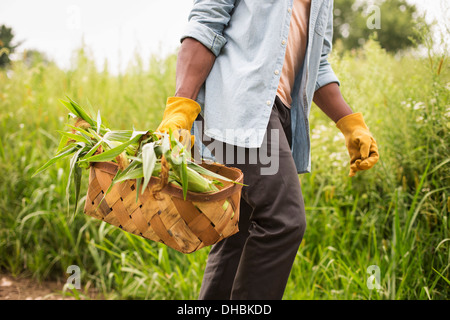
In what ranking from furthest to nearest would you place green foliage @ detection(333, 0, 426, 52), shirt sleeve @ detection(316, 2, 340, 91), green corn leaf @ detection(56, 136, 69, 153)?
green foliage @ detection(333, 0, 426, 52), shirt sleeve @ detection(316, 2, 340, 91), green corn leaf @ detection(56, 136, 69, 153)

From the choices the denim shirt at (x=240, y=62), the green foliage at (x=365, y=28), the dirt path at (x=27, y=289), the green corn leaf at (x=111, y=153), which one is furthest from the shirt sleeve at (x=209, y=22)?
the green foliage at (x=365, y=28)

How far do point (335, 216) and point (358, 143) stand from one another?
3.36 feet

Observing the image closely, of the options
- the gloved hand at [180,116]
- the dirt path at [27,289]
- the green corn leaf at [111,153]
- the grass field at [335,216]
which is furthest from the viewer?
the dirt path at [27,289]

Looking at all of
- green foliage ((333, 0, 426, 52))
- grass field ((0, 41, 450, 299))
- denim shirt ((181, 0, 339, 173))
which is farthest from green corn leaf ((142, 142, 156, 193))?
green foliage ((333, 0, 426, 52))

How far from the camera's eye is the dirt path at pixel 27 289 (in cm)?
246

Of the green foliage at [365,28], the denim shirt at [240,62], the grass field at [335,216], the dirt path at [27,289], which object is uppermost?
the green foliage at [365,28]

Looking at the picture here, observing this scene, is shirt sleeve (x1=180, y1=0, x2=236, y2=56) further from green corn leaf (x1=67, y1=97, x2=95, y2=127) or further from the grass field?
the grass field

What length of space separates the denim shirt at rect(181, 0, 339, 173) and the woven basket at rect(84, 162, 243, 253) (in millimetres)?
236

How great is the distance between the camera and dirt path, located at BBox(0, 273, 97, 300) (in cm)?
246

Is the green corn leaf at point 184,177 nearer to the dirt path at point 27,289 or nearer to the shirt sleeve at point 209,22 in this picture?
the shirt sleeve at point 209,22

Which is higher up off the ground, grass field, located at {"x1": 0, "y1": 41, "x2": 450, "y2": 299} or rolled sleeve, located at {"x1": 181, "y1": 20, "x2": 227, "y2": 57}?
rolled sleeve, located at {"x1": 181, "y1": 20, "x2": 227, "y2": 57}

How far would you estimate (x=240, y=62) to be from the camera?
1375mm

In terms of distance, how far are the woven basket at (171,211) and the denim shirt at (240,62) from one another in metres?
0.24
